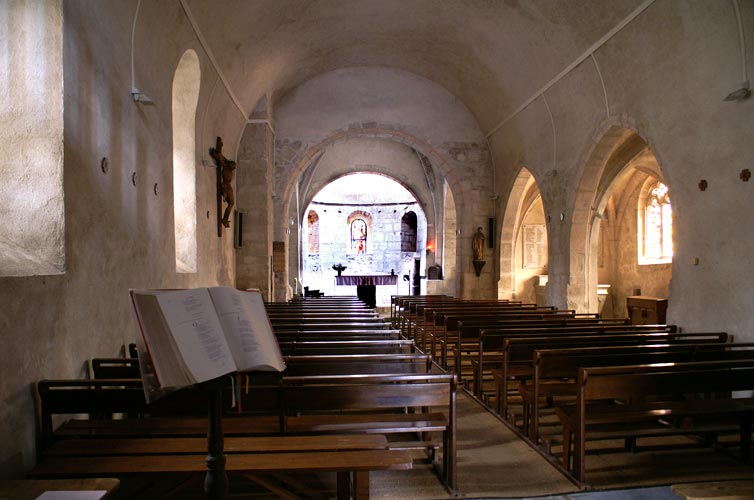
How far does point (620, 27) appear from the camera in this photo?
7.30 metres

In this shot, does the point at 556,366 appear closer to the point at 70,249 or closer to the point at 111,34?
the point at 70,249

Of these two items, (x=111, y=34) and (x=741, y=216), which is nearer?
(x=111, y=34)

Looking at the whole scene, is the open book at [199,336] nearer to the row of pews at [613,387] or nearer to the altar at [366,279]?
the row of pews at [613,387]

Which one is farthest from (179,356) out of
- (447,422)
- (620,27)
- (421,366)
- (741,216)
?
(620,27)

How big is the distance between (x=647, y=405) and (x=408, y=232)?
20.7 meters

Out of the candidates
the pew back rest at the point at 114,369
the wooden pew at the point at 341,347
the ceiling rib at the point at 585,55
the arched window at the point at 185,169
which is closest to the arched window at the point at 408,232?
A: the ceiling rib at the point at 585,55

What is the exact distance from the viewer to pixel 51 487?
6.47 ft

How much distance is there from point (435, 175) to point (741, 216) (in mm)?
13989

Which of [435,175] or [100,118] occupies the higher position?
[435,175]

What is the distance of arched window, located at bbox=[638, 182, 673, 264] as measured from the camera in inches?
497

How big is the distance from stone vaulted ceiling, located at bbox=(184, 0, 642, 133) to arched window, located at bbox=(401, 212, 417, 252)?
11.1 meters

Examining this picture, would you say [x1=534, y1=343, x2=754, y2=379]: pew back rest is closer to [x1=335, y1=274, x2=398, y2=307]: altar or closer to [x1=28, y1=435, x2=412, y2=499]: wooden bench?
[x1=28, y1=435, x2=412, y2=499]: wooden bench

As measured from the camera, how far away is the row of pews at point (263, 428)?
2.24 metres

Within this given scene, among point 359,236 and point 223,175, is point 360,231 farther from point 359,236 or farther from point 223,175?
point 223,175
